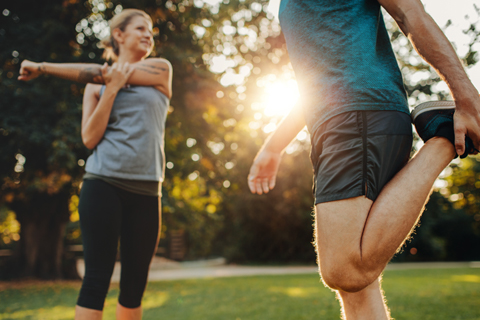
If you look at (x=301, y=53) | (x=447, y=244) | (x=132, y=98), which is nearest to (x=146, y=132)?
(x=132, y=98)

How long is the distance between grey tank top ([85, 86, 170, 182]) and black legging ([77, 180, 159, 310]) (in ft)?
0.33

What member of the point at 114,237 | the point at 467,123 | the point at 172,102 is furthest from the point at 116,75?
the point at 172,102

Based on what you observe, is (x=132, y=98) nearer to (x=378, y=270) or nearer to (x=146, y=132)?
(x=146, y=132)

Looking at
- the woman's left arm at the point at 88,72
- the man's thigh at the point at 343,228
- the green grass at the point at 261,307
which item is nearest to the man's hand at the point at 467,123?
the man's thigh at the point at 343,228

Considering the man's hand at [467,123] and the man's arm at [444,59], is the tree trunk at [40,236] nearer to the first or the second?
the man's arm at [444,59]

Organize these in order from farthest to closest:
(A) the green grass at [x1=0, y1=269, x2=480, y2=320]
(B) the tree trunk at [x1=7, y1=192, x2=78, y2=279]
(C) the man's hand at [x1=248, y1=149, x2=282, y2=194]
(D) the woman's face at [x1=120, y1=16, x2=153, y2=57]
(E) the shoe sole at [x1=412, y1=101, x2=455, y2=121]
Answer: (B) the tree trunk at [x1=7, y1=192, x2=78, y2=279] < (A) the green grass at [x1=0, y1=269, x2=480, y2=320] < (D) the woman's face at [x1=120, y1=16, x2=153, y2=57] < (C) the man's hand at [x1=248, y1=149, x2=282, y2=194] < (E) the shoe sole at [x1=412, y1=101, x2=455, y2=121]

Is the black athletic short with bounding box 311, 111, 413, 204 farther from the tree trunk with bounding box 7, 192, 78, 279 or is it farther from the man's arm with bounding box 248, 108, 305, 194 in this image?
the tree trunk with bounding box 7, 192, 78, 279

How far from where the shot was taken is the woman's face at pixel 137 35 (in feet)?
7.70

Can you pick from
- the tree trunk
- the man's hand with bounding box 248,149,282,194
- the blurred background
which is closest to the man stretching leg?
the man's hand with bounding box 248,149,282,194

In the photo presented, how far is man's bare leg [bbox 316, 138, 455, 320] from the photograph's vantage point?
4.04 feet

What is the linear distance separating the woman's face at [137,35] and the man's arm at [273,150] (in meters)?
0.99

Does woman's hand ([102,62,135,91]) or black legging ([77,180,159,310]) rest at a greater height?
woman's hand ([102,62,135,91])

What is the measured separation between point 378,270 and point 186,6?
12.1 metres

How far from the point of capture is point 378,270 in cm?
127
